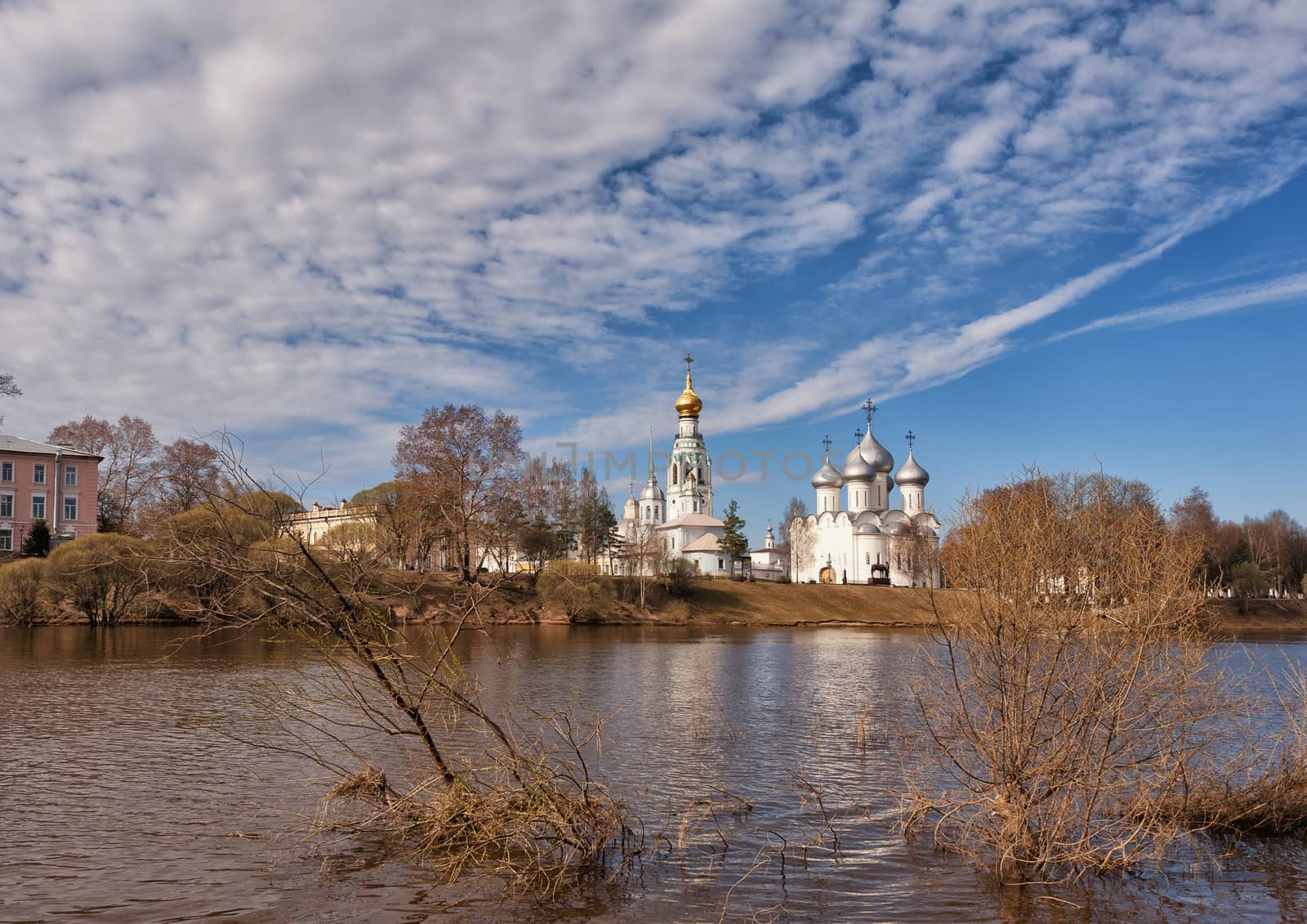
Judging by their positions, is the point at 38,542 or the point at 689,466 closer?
the point at 38,542

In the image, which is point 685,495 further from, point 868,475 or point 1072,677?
point 1072,677

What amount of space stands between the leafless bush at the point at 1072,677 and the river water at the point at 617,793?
0.49m

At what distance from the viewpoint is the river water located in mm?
7895

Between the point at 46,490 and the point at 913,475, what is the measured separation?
225ft

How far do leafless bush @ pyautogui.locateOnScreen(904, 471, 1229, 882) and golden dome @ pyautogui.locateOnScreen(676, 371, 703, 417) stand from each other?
88.4m

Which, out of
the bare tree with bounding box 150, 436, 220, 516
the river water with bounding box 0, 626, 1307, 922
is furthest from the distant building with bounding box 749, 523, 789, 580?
the river water with bounding box 0, 626, 1307, 922

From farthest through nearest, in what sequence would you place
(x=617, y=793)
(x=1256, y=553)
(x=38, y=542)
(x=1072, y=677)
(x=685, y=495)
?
(x=685, y=495)
(x=1256, y=553)
(x=38, y=542)
(x=617, y=793)
(x=1072, y=677)

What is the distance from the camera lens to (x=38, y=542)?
2104 inches

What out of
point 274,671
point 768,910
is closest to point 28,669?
point 274,671

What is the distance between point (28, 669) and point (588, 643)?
19.5m

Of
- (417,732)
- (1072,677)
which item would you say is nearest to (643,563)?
(417,732)

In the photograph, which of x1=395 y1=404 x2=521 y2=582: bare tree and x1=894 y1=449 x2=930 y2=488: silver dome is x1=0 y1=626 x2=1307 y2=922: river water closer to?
x1=395 y1=404 x2=521 y2=582: bare tree

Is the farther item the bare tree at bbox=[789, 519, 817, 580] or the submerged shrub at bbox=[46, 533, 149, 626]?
the bare tree at bbox=[789, 519, 817, 580]

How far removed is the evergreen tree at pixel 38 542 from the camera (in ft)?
173
